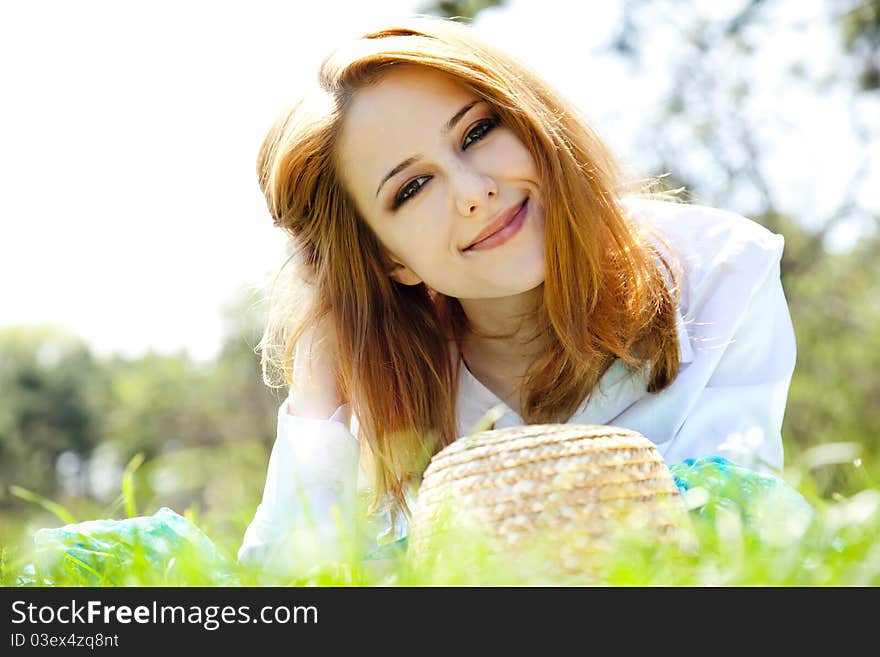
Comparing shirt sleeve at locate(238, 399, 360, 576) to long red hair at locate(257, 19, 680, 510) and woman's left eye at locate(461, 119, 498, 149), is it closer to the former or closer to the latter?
long red hair at locate(257, 19, 680, 510)

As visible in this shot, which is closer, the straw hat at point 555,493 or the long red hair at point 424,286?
the straw hat at point 555,493

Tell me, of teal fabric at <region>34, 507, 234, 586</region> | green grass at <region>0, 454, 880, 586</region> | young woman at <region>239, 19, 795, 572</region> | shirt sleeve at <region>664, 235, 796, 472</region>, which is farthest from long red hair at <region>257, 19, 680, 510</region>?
green grass at <region>0, 454, 880, 586</region>

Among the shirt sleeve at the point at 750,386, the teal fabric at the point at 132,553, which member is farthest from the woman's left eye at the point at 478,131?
the teal fabric at the point at 132,553

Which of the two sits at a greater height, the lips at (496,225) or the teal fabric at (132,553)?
the lips at (496,225)

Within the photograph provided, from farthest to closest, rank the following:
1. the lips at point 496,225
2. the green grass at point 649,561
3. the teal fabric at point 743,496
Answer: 1. the lips at point 496,225
2. the teal fabric at point 743,496
3. the green grass at point 649,561

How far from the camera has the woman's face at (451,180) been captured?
8.18 ft

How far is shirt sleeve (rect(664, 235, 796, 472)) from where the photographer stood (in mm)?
2412

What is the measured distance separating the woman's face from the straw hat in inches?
42.2

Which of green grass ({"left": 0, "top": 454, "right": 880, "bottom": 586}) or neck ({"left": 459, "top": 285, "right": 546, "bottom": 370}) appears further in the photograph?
neck ({"left": 459, "top": 285, "right": 546, "bottom": 370})

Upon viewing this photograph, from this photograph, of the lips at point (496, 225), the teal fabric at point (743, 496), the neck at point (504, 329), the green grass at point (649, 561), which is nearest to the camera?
the green grass at point (649, 561)

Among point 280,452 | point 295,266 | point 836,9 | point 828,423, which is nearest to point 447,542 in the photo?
point 280,452

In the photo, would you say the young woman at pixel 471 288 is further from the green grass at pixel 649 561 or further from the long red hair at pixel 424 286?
the green grass at pixel 649 561
